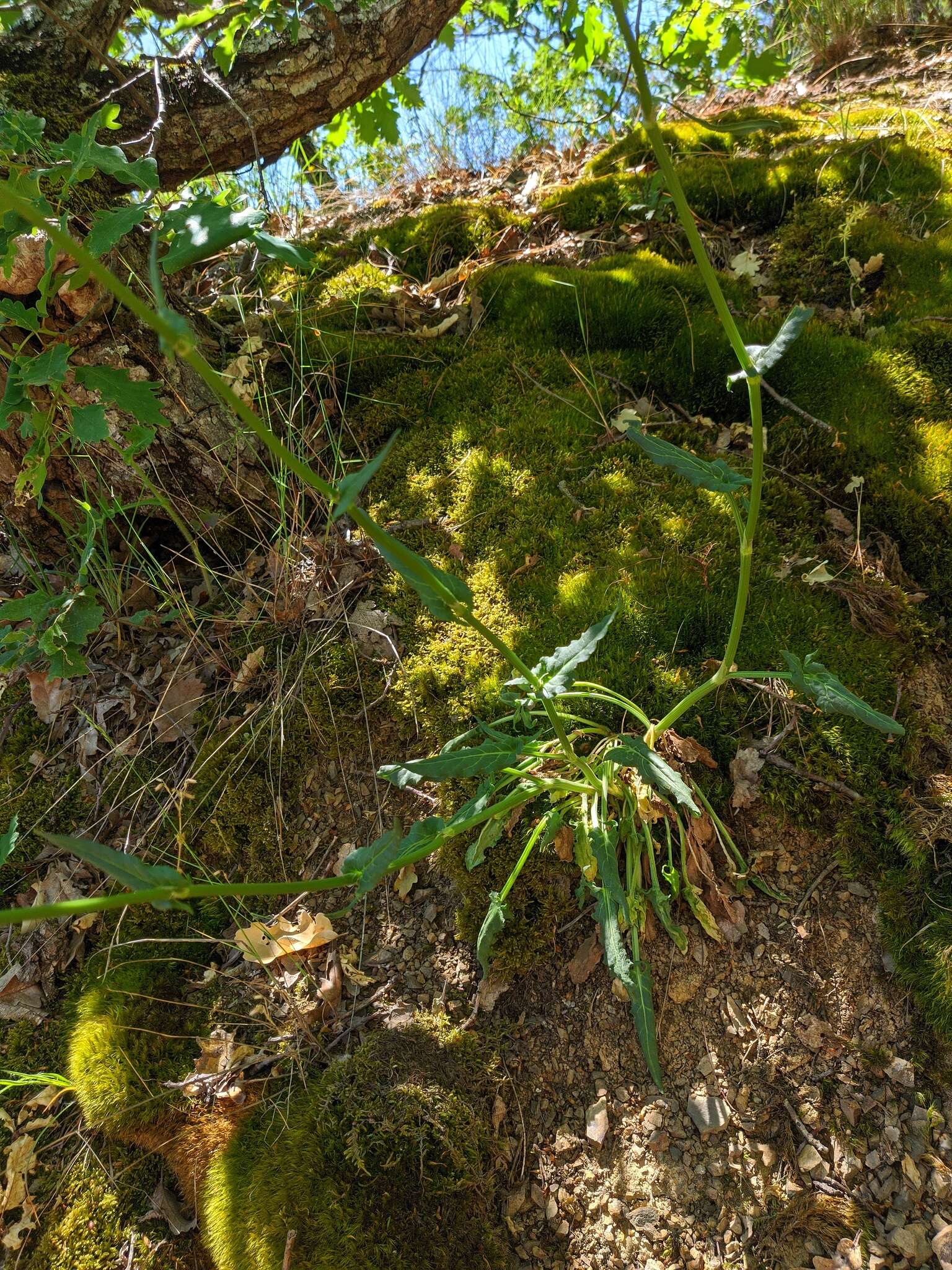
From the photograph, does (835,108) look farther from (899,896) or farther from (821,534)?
(899,896)

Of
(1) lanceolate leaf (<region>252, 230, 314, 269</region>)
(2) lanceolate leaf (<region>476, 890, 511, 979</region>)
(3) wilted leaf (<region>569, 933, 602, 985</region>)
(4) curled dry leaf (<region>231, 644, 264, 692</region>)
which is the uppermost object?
(1) lanceolate leaf (<region>252, 230, 314, 269</region>)

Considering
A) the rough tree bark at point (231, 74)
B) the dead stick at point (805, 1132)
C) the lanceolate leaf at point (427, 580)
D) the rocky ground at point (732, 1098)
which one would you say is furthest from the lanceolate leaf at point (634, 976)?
the rough tree bark at point (231, 74)

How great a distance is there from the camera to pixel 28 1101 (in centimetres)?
219

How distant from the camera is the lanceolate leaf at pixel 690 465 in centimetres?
150

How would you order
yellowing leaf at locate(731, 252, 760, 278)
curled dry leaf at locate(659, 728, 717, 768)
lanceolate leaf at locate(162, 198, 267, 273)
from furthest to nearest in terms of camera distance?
yellowing leaf at locate(731, 252, 760, 278) → curled dry leaf at locate(659, 728, 717, 768) → lanceolate leaf at locate(162, 198, 267, 273)

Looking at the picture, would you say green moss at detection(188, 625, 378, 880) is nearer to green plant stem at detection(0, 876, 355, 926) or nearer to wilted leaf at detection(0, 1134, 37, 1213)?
wilted leaf at detection(0, 1134, 37, 1213)

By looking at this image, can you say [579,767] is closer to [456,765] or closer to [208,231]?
[456,765]

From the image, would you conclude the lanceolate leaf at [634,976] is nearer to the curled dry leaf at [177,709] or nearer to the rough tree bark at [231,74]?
the curled dry leaf at [177,709]

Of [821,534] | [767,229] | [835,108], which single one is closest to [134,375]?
[821,534]

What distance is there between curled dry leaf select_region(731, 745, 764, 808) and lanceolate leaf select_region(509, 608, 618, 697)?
642 mm

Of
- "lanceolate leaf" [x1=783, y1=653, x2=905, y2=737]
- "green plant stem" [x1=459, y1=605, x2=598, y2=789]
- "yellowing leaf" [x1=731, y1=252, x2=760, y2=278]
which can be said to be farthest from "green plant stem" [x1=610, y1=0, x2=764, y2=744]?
"yellowing leaf" [x1=731, y1=252, x2=760, y2=278]

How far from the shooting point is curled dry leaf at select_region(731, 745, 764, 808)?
2.11m

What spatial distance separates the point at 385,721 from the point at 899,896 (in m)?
1.49

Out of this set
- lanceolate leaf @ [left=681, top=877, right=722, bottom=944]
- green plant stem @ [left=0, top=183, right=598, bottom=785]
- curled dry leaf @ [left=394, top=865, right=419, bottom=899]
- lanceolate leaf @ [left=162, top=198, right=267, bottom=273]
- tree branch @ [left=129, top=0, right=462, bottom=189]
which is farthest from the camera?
tree branch @ [left=129, top=0, right=462, bottom=189]
